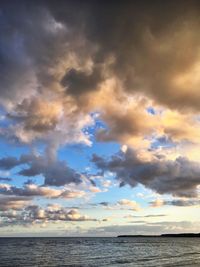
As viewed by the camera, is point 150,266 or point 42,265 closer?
point 150,266

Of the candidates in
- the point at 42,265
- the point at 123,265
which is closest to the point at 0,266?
the point at 42,265

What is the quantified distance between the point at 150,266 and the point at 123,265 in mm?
4960

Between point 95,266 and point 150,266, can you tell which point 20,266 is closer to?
point 95,266

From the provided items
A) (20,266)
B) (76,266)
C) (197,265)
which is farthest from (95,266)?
(197,265)

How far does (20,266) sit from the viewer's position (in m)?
61.9

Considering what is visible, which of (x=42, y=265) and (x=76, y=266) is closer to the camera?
(x=76, y=266)

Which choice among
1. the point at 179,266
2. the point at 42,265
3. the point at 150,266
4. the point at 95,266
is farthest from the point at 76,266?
the point at 179,266

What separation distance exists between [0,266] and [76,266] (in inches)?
507

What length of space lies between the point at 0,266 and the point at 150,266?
2515cm

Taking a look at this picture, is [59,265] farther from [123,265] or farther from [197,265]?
[197,265]

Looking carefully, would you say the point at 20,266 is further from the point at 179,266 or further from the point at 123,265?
the point at 179,266

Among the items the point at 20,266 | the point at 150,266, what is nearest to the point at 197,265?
the point at 150,266

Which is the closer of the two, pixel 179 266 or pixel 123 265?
pixel 179 266

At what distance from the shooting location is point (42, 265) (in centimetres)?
6444
